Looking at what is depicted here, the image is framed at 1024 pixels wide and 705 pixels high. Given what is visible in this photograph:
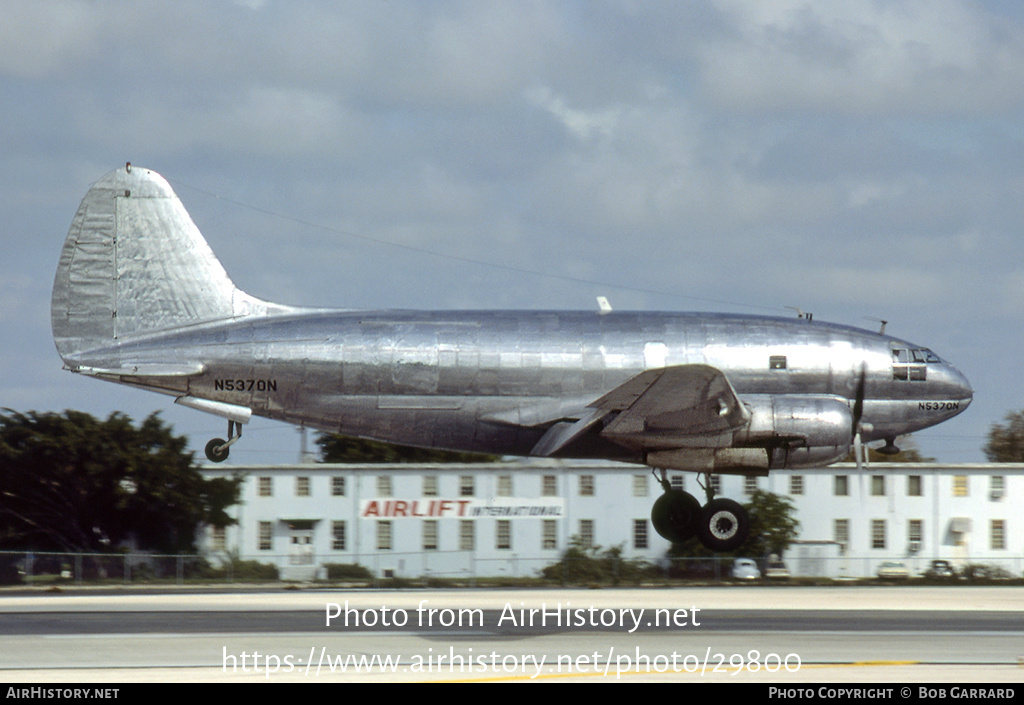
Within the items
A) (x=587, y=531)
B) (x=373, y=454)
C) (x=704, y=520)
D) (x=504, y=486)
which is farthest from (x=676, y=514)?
(x=373, y=454)

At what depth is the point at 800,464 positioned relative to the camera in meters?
31.5

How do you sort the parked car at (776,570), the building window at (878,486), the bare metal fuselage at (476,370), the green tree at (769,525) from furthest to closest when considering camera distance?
1. the building window at (878,486)
2. the green tree at (769,525)
3. the parked car at (776,570)
4. the bare metal fuselage at (476,370)

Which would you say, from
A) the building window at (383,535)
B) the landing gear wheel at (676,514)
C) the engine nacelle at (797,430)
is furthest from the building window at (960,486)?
the landing gear wheel at (676,514)

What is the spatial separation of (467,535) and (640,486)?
9.05 metres

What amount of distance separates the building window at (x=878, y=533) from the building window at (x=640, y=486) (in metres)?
13.0

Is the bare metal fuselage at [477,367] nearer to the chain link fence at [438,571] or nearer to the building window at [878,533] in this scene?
the chain link fence at [438,571]

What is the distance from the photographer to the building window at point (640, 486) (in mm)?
63656

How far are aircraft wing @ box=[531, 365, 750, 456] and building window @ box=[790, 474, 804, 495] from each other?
35930 mm

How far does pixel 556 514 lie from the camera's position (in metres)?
62.1

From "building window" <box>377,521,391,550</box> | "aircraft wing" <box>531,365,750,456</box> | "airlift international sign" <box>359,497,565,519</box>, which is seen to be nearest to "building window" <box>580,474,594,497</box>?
"airlift international sign" <box>359,497,565,519</box>

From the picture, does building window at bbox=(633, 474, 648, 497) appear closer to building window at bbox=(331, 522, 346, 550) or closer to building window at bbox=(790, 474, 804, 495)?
building window at bbox=(790, 474, 804, 495)

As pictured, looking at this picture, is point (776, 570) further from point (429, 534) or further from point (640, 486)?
point (429, 534)
